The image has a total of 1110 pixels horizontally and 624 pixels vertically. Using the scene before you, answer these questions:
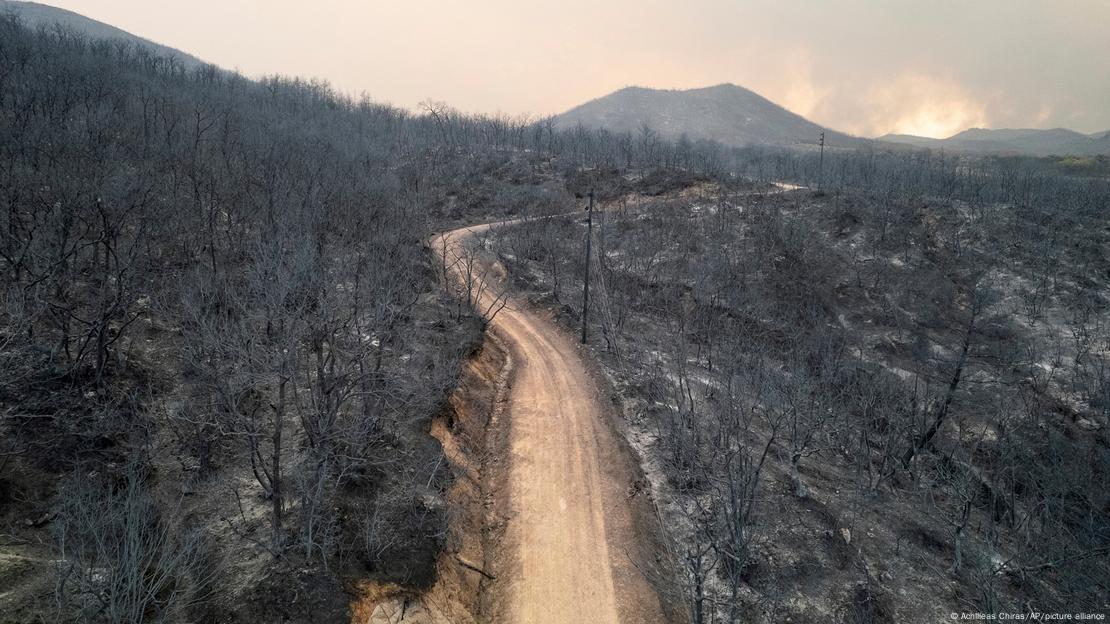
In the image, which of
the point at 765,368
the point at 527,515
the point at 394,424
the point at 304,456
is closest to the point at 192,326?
the point at 304,456

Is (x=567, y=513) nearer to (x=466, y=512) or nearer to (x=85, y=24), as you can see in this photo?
(x=466, y=512)

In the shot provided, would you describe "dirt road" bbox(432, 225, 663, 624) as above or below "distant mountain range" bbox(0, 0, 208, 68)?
below

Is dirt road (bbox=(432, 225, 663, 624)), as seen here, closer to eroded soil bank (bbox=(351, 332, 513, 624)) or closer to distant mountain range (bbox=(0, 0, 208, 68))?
eroded soil bank (bbox=(351, 332, 513, 624))

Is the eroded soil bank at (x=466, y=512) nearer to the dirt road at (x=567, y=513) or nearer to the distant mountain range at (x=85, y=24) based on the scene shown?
the dirt road at (x=567, y=513)

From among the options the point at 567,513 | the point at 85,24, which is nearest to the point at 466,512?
the point at 567,513

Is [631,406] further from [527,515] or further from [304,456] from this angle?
[304,456]

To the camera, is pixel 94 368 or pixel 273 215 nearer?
pixel 94 368

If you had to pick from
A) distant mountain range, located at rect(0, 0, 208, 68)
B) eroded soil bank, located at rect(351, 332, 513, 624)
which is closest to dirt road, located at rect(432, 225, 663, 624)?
eroded soil bank, located at rect(351, 332, 513, 624)

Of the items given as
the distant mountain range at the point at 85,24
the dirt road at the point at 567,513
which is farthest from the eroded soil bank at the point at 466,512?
the distant mountain range at the point at 85,24
